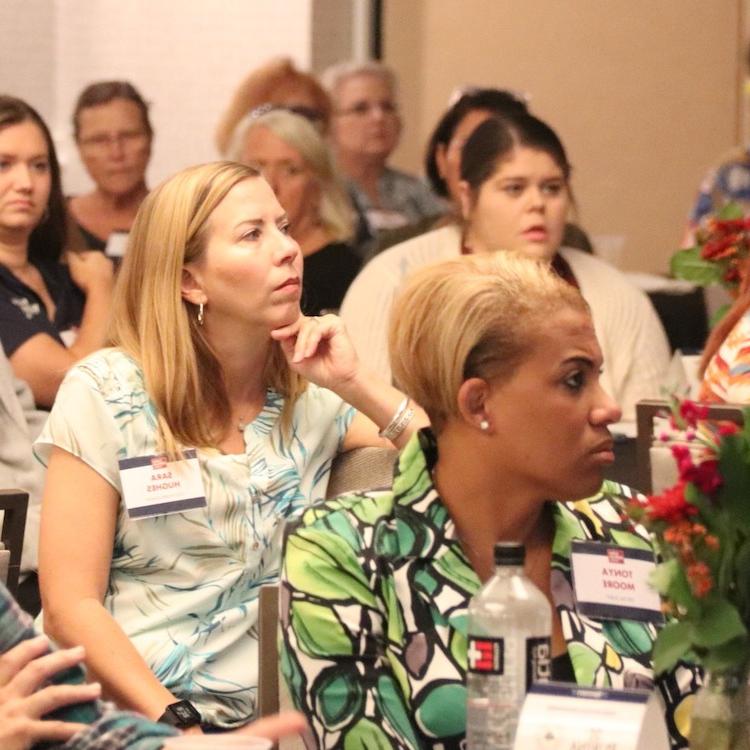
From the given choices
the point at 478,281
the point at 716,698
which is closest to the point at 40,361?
the point at 478,281

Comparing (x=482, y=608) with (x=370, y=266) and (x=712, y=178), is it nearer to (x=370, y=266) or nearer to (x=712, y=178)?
(x=370, y=266)

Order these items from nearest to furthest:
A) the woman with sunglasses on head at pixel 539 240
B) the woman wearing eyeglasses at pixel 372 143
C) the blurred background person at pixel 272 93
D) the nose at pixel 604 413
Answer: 1. the nose at pixel 604 413
2. the woman with sunglasses on head at pixel 539 240
3. the blurred background person at pixel 272 93
4. the woman wearing eyeglasses at pixel 372 143

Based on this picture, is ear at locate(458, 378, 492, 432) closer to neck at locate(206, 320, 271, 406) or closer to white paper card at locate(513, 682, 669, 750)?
white paper card at locate(513, 682, 669, 750)

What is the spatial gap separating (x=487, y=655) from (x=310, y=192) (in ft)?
12.9

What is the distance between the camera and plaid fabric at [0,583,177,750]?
1.73 meters

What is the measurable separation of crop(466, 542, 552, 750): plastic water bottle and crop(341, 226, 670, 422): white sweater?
102 inches

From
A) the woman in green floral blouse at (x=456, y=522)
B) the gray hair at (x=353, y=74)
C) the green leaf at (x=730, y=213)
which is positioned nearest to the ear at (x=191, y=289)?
the woman in green floral blouse at (x=456, y=522)

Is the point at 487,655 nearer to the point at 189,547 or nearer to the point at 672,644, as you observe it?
the point at 672,644

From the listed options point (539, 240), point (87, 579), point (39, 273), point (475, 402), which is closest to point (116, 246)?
point (39, 273)

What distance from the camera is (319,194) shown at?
18.3ft

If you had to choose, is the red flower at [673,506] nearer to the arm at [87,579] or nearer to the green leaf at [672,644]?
the green leaf at [672,644]

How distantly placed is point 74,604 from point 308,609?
2.65ft

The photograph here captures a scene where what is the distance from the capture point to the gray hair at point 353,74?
22.2 feet

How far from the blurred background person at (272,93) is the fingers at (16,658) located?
475 centimetres
